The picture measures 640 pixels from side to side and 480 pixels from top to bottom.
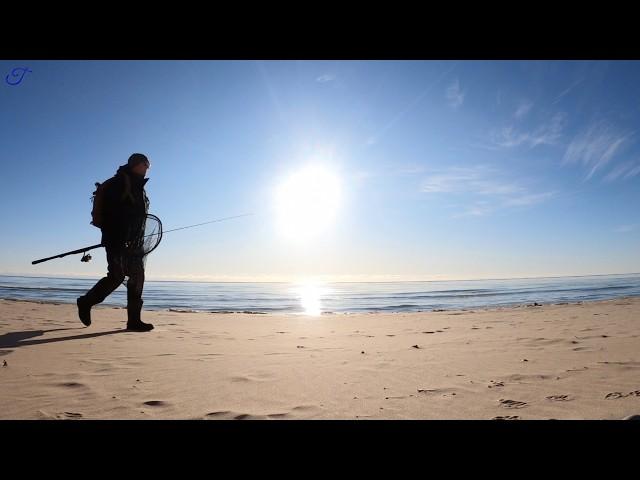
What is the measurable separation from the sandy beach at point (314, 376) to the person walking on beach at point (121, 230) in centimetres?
57

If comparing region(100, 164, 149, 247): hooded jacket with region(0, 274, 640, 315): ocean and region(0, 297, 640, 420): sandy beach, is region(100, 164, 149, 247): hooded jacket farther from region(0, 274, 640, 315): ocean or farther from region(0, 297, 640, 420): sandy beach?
region(0, 274, 640, 315): ocean

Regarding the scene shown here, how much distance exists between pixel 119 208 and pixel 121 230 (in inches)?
16.9

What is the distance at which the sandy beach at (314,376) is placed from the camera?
280cm

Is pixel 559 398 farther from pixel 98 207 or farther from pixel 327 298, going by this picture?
pixel 327 298

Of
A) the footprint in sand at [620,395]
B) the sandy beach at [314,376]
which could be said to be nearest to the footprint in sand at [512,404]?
the sandy beach at [314,376]

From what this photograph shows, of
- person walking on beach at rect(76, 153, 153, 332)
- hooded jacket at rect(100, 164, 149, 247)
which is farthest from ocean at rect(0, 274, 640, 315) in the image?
hooded jacket at rect(100, 164, 149, 247)

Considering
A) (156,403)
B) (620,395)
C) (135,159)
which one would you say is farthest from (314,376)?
(135,159)

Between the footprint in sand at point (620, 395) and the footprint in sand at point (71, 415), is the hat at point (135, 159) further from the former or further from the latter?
the footprint in sand at point (620, 395)

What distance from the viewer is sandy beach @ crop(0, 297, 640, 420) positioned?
2805mm

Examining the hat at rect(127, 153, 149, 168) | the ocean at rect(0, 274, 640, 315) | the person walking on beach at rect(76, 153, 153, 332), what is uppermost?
the hat at rect(127, 153, 149, 168)

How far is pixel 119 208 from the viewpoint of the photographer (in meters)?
6.68
